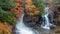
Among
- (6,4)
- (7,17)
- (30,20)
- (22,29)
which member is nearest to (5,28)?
(7,17)

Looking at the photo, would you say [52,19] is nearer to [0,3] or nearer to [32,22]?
[32,22]

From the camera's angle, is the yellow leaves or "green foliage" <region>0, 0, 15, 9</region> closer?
the yellow leaves

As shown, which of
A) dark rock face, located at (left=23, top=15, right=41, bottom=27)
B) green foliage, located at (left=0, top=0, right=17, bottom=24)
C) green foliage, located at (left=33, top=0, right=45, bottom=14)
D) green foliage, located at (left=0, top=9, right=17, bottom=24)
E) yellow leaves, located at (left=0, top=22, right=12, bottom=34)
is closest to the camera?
yellow leaves, located at (left=0, top=22, right=12, bottom=34)

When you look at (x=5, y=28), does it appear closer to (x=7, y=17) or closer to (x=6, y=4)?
(x=7, y=17)

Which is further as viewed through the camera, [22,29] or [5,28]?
[22,29]

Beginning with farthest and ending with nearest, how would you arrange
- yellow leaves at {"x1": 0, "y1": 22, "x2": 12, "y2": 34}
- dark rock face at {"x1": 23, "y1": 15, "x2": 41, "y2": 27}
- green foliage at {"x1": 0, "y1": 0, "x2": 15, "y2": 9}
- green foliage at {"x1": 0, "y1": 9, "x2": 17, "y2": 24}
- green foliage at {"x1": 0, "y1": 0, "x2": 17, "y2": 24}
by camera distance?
dark rock face at {"x1": 23, "y1": 15, "x2": 41, "y2": 27} → green foliage at {"x1": 0, "y1": 0, "x2": 15, "y2": 9} → green foliage at {"x1": 0, "y1": 0, "x2": 17, "y2": 24} → green foliage at {"x1": 0, "y1": 9, "x2": 17, "y2": 24} → yellow leaves at {"x1": 0, "y1": 22, "x2": 12, "y2": 34}

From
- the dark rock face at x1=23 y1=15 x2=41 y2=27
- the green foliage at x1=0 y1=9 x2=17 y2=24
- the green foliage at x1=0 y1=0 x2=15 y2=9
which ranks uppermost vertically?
the green foliage at x1=0 y1=0 x2=15 y2=9

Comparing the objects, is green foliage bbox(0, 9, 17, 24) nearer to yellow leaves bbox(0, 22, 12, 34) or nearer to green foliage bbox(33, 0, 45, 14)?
yellow leaves bbox(0, 22, 12, 34)

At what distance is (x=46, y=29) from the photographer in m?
22.6

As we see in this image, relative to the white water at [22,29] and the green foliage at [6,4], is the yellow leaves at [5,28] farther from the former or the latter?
the white water at [22,29]

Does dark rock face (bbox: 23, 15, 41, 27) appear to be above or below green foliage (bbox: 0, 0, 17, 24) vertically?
below

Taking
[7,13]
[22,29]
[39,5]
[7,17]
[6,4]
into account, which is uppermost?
[6,4]

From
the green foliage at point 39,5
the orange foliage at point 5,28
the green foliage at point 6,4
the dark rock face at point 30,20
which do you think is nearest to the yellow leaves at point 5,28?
the orange foliage at point 5,28

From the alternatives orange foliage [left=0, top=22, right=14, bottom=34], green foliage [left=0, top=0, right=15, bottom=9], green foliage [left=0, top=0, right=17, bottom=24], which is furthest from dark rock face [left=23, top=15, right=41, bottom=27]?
orange foliage [left=0, top=22, right=14, bottom=34]
